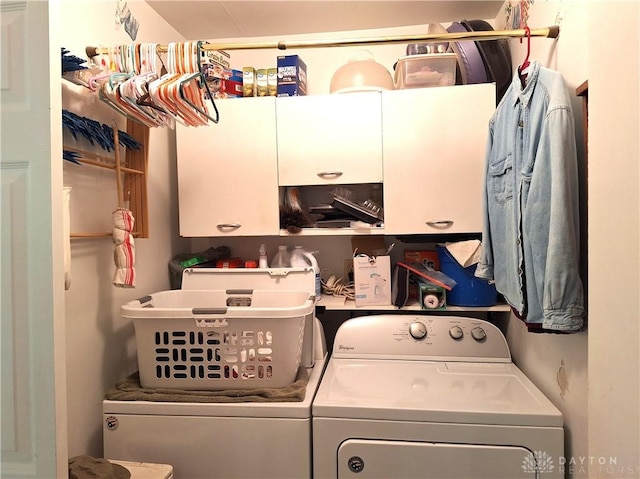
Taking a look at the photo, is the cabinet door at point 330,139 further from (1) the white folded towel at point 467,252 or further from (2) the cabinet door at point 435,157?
(1) the white folded towel at point 467,252

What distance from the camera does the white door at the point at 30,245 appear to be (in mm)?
907

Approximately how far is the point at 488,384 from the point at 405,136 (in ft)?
3.42

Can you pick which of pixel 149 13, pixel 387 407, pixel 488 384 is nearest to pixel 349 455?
pixel 387 407

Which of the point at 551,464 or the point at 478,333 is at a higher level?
the point at 478,333

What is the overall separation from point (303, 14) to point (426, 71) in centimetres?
68

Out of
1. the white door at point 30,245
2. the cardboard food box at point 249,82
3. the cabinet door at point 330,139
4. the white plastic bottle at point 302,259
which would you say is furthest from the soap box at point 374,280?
the white door at point 30,245

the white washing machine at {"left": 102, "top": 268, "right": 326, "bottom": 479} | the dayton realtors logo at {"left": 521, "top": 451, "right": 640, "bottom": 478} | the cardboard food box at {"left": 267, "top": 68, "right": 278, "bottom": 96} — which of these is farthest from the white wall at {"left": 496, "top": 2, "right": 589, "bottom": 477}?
the cardboard food box at {"left": 267, "top": 68, "right": 278, "bottom": 96}

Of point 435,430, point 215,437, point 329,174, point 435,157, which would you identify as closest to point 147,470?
point 215,437

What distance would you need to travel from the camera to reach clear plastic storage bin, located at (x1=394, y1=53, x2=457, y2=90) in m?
1.78

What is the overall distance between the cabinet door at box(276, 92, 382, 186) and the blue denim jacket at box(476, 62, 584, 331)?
1.83 ft

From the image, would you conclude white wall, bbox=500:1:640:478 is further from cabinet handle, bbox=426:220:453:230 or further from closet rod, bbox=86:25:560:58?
cabinet handle, bbox=426:220:453:230

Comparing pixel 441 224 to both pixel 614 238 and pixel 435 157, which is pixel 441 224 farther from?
pixel 614 238

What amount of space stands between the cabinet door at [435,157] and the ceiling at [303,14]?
503 mm

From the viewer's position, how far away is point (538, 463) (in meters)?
1.20
